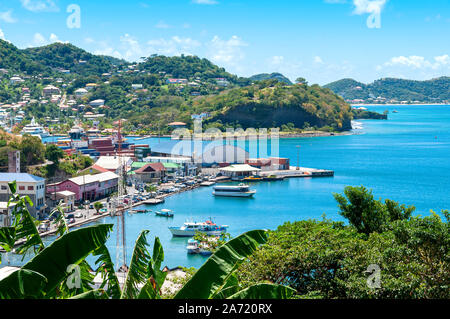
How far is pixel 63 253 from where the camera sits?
5.50ft

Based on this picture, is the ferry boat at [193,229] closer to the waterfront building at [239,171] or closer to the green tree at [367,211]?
the green tree at [367,211]

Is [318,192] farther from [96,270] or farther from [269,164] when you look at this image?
[96,270]

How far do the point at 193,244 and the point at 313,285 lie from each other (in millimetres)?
7468

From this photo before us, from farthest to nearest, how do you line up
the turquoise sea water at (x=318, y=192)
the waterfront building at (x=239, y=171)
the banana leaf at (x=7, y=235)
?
the waterfront building at (x=239, y=171) → the turquoise sea water at (x=318, y=192) → the banana leaf at (x=7, y=235)

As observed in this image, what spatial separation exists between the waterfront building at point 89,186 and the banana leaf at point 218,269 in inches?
585

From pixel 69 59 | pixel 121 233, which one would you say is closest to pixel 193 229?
pixel 121 233

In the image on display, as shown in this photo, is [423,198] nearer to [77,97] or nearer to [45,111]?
[45,111]

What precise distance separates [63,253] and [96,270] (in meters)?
0.19

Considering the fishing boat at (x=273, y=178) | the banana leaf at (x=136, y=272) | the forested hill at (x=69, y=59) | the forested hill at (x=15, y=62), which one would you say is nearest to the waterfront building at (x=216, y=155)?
the fishing boat at (x=273, y=178)

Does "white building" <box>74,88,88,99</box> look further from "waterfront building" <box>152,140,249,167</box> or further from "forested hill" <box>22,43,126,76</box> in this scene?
"waterfront building" <box>152,140,249,167</box>

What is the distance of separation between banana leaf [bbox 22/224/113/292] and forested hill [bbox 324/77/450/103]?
11014cm

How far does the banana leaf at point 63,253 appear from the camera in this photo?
1.65 m

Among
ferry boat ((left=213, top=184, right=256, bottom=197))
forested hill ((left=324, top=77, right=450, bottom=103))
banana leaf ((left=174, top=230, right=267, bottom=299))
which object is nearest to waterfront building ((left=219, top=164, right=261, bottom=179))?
ferry boat ((left=213, top=184, right=256, bottom=197))

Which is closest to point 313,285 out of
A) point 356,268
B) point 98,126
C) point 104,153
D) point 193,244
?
point 356,268
